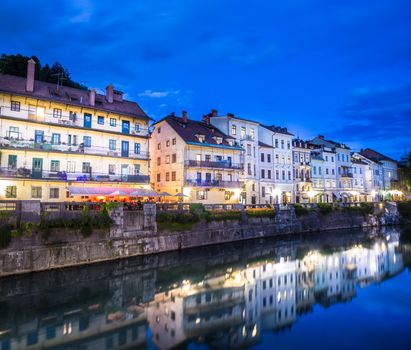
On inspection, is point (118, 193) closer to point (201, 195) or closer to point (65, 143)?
point (65, 143)

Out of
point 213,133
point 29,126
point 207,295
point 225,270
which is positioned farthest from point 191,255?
point 213,133

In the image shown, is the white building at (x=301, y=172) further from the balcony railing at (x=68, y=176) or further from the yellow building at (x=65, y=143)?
the balcony railing at (x=68, y=176)

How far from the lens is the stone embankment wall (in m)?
22.1

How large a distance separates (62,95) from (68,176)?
392 inches

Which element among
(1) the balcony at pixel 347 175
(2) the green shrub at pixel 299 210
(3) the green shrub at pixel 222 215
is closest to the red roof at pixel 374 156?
(1) the balcony at pixel 347 175

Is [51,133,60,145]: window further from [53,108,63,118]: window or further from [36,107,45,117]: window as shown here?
[36,107,45,117]: window

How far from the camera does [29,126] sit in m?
35.9

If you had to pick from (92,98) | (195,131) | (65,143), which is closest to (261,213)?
(195,131)

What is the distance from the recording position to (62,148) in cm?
3756

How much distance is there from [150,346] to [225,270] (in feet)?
44.3

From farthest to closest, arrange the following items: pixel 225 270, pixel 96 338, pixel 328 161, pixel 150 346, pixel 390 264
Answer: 1. pixel 328 161
2. pixel 390 264
3. pixel 225 270
4. pixel 96 338
5. pixel 150 346

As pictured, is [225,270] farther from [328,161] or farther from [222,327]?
[328,161]

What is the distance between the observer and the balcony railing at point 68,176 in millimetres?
33781

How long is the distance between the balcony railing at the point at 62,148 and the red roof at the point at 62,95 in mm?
4814
